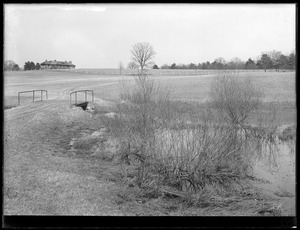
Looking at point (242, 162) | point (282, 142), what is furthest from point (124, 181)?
point (282, 142)

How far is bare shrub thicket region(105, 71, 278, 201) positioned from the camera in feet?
26.5

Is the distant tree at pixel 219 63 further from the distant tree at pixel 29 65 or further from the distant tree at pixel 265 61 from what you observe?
the distant tree at pixel 29 65

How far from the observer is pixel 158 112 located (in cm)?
894

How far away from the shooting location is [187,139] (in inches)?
326

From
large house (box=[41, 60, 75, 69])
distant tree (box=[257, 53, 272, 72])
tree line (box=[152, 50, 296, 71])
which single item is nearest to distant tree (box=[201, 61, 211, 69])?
tree line (box=[152, 50, 296, 71])

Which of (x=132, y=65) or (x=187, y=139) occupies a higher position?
(x=132, y=65)

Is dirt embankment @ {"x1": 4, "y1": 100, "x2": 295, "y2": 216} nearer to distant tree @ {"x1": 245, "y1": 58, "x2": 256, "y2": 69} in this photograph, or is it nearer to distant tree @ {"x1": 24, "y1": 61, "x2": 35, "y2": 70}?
distant tree @ {"x1": 24, "y1": 61, "x2": 35, "y2": 70}

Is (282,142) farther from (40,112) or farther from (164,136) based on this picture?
(40,112)

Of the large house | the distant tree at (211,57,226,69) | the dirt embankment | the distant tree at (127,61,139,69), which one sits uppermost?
the distant tree at (211,57,226,69)

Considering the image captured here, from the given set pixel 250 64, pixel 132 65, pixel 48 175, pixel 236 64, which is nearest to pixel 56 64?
pixel 132 65

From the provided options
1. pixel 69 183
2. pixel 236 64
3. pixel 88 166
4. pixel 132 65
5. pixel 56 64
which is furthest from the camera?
pixel 88 166

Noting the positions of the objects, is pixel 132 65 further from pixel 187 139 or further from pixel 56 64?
pixel 187 139

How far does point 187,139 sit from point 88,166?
10.4ft
